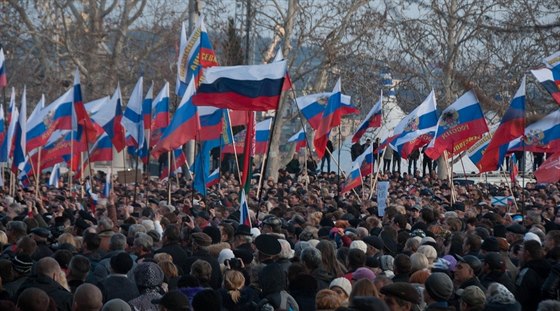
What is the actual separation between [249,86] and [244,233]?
4040 mm

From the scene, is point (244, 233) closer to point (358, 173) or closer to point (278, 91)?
point (278, 91)

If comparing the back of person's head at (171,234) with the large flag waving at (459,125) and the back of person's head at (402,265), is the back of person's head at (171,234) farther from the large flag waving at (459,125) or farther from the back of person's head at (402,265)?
the large flag waving at (459,125)

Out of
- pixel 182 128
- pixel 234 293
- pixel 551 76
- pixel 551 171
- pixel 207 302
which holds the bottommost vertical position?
pixel 234 293

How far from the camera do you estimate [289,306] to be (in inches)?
320

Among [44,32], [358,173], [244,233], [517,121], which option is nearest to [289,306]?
[244,233]

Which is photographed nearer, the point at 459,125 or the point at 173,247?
the point at 173,247

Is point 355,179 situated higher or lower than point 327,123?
lower

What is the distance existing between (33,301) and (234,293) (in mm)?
1862

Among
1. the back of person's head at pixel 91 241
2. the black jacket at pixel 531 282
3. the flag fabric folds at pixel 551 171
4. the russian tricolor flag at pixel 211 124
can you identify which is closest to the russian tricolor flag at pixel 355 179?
the russian tricolor flag at pixel 211 124

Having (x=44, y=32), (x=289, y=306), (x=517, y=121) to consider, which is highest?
(x=44, y=32)

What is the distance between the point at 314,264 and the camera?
364 inches

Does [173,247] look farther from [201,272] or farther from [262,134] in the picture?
[262,134]

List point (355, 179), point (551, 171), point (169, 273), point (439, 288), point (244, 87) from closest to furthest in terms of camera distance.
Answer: point (439, 288)
point (169, 273)
point (244, 87)
point (551, 171)
point (355, 179)

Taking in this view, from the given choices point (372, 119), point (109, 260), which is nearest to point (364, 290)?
point (109, 260)
